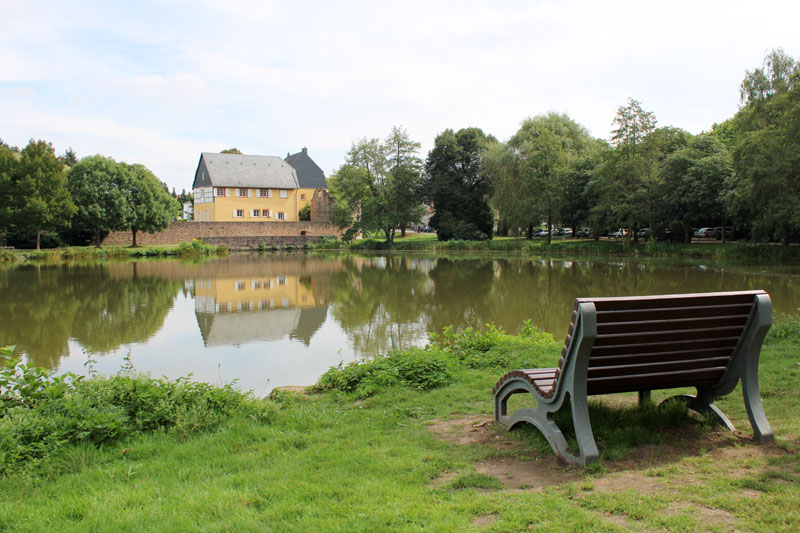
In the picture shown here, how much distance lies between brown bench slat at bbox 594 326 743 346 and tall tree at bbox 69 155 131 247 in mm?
48131

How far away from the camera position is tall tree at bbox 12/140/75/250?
38.8m

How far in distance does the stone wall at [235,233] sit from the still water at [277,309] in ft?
81.1

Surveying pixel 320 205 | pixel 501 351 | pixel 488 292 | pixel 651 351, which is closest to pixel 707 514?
pixel 651 351

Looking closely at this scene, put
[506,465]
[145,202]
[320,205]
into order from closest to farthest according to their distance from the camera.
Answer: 1. [506,465]
2. [145,202]
3. [320,205]

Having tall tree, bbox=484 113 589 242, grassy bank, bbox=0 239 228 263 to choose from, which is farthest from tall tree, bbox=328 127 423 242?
grassy bank, bbox=0 239 228 263

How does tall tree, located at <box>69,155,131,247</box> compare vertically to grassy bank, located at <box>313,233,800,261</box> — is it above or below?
above

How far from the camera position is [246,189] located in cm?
6362

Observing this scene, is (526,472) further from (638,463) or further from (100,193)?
(100,193)

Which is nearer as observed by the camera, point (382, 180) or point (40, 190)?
point (40, 190)

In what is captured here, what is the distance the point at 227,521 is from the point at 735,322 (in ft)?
11.3

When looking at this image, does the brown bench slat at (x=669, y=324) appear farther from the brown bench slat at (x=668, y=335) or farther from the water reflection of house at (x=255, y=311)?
the water reflection of house at (x=255, y=311)

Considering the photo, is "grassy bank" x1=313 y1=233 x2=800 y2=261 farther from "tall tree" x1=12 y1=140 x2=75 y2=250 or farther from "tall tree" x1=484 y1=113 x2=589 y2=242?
"tall tree" x1=12 y1=140 x2=75 y2=250

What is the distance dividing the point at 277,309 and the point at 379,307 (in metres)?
3.10

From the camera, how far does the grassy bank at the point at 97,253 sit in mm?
38469
